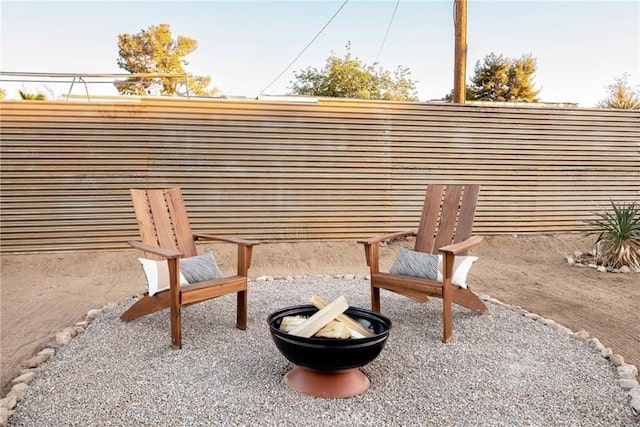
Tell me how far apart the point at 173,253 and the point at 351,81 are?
58.0 feet

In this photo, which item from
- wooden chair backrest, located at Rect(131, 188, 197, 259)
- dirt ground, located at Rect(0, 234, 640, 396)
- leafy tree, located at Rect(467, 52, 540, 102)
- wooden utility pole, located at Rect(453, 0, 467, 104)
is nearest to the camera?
dirt ground, located at Rect(0, 234, 640, 396)

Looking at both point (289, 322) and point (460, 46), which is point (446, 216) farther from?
point (460, 46)

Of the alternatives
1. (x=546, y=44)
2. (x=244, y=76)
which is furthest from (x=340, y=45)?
(x=546, y=44)

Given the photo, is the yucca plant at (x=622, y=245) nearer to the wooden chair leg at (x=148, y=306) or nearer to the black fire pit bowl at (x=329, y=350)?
the black fire pit bowl at (x=329, y=350)

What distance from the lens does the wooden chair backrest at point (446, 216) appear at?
346 centimetres

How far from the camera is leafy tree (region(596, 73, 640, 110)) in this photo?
326 inches

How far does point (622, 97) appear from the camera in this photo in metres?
10.6

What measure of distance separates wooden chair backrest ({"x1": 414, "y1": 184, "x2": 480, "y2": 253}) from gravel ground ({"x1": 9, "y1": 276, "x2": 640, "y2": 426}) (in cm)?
63

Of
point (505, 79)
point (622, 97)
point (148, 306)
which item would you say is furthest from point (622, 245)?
point (505, 79)

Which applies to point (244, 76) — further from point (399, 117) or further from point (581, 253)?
point (581, 253)

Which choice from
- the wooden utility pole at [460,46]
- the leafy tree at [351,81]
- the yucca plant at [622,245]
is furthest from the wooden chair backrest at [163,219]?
the leafy tree at [351,81]

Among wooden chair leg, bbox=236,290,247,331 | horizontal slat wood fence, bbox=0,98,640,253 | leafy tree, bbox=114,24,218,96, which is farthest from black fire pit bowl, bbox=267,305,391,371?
leafy tree, bbox=114,24,218,96

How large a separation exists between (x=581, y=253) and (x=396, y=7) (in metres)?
8.05

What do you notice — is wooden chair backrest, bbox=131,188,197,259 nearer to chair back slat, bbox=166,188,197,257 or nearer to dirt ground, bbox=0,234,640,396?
chair back slat, bbox=166,188,197,257
